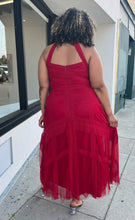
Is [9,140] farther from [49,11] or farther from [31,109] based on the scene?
[49,11]

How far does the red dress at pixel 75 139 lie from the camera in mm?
1729

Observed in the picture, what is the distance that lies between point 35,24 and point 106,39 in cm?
200

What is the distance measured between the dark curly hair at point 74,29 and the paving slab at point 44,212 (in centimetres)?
175

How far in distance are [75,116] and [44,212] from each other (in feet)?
3.76

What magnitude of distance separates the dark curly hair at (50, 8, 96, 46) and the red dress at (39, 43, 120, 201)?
8 centimetres

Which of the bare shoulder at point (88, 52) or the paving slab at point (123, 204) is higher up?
the bare shoulder at point (88, 52)

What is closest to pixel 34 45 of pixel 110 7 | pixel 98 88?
pixel 110 7

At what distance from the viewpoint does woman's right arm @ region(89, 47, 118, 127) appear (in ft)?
5.47

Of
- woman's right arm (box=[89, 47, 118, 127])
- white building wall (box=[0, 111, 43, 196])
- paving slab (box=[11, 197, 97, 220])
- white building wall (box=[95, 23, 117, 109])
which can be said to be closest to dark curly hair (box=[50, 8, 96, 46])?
woman's right arm (box=[89, 47, 118, 127])

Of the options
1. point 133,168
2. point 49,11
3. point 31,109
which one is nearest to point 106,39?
point 49,11

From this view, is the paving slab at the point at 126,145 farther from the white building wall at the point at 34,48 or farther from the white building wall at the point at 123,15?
the white building wall at the point at 123,15

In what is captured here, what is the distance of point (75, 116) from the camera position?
1757mm

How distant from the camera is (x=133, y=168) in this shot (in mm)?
2969

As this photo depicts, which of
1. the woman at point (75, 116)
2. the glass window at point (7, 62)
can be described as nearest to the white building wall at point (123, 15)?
the glass window at point (7, 62)
